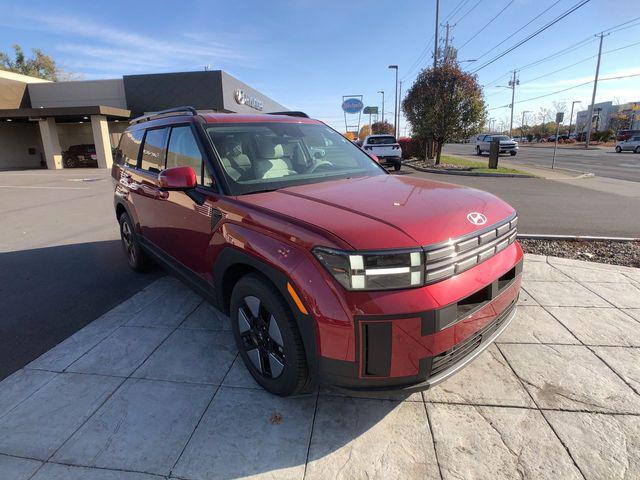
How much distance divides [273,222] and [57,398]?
6.52 ft

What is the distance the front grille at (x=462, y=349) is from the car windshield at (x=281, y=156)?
1595mm

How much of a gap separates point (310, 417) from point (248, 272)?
3.29ft

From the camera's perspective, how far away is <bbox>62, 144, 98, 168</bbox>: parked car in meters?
25.8

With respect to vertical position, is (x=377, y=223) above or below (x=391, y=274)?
above

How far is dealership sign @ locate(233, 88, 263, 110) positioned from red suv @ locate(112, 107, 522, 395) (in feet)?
92.8

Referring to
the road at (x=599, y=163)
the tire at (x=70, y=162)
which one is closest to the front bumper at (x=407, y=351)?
the road at (x=599, y=163)

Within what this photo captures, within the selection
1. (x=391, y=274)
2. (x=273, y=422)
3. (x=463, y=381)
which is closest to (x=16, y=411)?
(x=273, y=422)

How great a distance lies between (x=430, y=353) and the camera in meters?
1.98

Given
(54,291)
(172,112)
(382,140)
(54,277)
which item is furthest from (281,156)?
(382,140)

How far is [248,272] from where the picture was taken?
2605mm

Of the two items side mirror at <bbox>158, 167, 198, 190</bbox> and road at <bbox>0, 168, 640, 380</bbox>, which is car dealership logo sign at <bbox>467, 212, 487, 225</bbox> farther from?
road at <bbox>0, 168, 640, 380</bbox>

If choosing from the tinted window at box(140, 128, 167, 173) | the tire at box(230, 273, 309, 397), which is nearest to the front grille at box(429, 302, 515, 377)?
the tire at box(230, 273, 309, 397)

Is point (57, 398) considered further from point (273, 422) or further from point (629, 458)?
point (629, 458)

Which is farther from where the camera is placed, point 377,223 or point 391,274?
point 377,223
